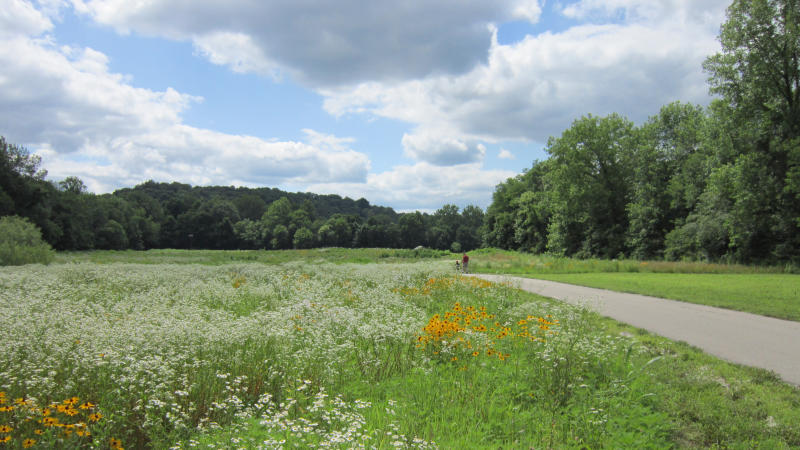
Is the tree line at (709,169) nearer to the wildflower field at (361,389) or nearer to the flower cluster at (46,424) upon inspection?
the wildflower field at (361,389)

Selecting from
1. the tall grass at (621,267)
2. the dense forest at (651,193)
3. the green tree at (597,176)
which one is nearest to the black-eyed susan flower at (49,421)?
the tall grass at (621,267)

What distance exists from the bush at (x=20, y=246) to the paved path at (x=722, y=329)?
2903 centimetres

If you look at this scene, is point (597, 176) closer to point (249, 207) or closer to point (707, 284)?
point (707, 284)

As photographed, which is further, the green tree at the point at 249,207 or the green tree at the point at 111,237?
the green tree at the point at 249,207

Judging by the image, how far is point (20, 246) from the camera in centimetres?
2516

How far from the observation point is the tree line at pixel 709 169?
89.2ft

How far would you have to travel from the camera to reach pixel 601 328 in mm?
9391

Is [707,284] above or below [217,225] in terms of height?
below

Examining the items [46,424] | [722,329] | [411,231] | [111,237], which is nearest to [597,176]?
[722,329]

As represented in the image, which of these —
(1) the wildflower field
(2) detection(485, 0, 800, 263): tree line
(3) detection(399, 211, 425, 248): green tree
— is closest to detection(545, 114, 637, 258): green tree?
(2) detection(485, 0, 800, 263): tree line

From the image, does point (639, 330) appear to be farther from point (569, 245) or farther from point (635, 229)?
point (569, 245)

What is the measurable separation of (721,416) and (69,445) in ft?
23.1

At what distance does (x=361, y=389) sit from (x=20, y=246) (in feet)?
95.6

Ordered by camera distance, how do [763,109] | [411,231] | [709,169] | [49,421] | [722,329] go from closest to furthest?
1. [49,421]
2. [722,329]
3. [763,109]
4. [709,169]
5. [411,231]
